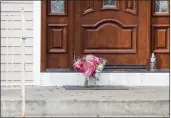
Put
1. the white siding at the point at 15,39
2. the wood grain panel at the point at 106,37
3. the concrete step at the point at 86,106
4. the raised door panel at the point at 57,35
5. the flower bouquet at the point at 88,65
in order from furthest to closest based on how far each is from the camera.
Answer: the wood grain panel at the point at 106,37
the raised door panel at the point at 57,35
the white siding at the point at 15,39
the flower bouquet at the point at 88,65
the concrete step at the point at 86,106

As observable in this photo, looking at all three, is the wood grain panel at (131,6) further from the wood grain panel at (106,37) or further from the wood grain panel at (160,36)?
the wood grain panel at (160,36)

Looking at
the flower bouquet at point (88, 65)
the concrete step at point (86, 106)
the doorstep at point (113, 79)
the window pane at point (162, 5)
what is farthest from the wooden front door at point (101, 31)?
the concrete step at point (86, 106)

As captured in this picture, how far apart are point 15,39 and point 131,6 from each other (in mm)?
2077

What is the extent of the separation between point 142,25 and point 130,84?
3.45 feet

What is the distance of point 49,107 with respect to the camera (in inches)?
257

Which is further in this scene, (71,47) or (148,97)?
(71,47)

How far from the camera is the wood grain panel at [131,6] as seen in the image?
27.1 ft

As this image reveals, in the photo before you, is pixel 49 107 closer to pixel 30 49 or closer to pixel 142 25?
pixel 30 49

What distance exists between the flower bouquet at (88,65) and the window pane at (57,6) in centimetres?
97

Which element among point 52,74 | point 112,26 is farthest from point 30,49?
point 112,26

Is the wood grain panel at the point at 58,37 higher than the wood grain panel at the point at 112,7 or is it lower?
lower

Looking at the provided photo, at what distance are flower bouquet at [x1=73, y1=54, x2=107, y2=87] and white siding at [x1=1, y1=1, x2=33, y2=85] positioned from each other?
84cm

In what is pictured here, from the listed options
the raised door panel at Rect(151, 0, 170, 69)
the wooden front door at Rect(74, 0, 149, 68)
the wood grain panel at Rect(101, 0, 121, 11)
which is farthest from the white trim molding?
the raised door panel at Rect(151, 0, 170, 69)

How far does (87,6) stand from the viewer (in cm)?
825
